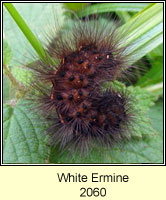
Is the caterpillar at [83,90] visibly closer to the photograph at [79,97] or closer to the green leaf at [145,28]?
the photograph at [79,97]

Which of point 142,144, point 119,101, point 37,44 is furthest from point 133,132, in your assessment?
point 37,44

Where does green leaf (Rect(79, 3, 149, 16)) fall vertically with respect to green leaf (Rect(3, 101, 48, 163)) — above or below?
above

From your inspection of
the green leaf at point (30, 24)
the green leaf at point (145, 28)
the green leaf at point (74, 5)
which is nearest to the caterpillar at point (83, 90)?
the green leaf at point (145, 28)

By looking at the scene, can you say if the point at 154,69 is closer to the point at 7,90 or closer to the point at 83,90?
the point at 83,90

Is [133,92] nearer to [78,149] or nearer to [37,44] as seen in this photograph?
[78,149]

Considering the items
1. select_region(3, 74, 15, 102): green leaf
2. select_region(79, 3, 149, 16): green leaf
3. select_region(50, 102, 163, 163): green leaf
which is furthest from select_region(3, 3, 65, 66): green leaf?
select_region(50, 102, 163, 163): green leaf

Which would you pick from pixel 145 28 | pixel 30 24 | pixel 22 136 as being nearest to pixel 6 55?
pixel 30 24

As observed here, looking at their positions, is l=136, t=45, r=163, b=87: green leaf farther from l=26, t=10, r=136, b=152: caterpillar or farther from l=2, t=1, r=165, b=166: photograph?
l=26, t=10, r=136, b=152: caterpillar
